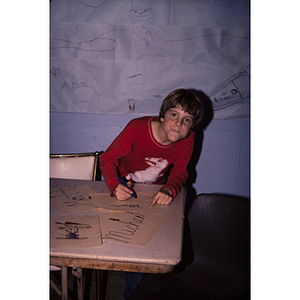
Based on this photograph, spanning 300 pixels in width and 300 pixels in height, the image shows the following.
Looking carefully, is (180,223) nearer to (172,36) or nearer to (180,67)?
(180,67)

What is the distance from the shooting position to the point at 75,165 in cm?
147

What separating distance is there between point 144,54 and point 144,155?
0.89m

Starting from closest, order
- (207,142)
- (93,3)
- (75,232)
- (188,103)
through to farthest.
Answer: (75,232)
(188,103)
(93,3)
(207,142)

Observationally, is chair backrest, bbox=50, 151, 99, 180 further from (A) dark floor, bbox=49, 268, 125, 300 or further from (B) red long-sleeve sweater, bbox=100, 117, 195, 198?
(A) dark floor, bbox=49, 268, 125, 300

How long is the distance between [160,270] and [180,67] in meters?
1.57

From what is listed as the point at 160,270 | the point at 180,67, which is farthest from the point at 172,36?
the point at 160,270

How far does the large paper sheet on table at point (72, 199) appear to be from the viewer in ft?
2.97

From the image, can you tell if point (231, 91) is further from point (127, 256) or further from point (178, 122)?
point (127, 256)

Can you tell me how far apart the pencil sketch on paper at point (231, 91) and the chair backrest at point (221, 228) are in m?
1.02

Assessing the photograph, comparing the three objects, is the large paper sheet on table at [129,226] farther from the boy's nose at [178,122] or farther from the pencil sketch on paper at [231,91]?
the pencil sketch on paper at [231,91]

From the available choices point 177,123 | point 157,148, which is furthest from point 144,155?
point 177,123

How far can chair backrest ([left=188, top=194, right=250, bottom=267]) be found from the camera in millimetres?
1040

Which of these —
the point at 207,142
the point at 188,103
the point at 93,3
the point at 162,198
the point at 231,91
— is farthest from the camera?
the point at 207,142

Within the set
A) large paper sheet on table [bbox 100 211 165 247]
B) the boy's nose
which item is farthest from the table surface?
the boy's nose
